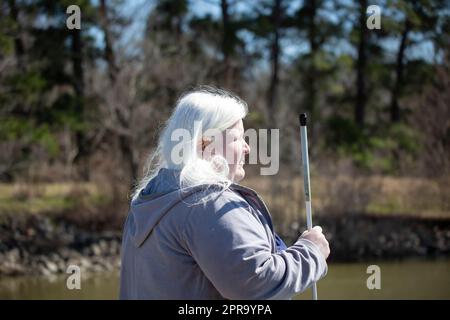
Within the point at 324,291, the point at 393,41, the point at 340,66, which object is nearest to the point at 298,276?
the point at 324,291

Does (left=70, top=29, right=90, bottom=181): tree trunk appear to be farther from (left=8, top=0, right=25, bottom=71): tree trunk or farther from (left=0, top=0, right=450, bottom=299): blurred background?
(left=8, top=0, right=25, bottom=71): tree trunk

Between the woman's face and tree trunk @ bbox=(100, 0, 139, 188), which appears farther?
tree trunk @ bbox=(100, 0, 139, 188)

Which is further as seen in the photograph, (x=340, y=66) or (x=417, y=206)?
(x=340, y=66)

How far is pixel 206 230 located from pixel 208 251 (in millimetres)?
59

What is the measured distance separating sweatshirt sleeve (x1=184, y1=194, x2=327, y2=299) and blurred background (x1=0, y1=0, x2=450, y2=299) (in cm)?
827

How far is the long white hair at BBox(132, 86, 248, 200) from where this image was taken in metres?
1.92

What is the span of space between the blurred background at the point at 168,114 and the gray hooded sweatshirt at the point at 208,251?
820 cm

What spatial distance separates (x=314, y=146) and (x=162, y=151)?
15207 millimetres

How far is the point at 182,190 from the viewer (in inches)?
73.4

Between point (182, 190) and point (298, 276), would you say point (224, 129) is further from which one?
point (298, 276)

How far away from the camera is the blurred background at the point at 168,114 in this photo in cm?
1231

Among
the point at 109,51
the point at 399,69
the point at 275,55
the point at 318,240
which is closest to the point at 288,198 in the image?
the point at 109,51

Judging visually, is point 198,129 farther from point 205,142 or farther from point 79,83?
point 79,83

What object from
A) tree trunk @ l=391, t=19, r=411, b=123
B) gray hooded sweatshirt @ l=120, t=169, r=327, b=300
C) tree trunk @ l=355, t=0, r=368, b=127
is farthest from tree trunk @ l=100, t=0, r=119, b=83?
gray hooded sweatshirt @ l=120, t=169, r=327, b=300
